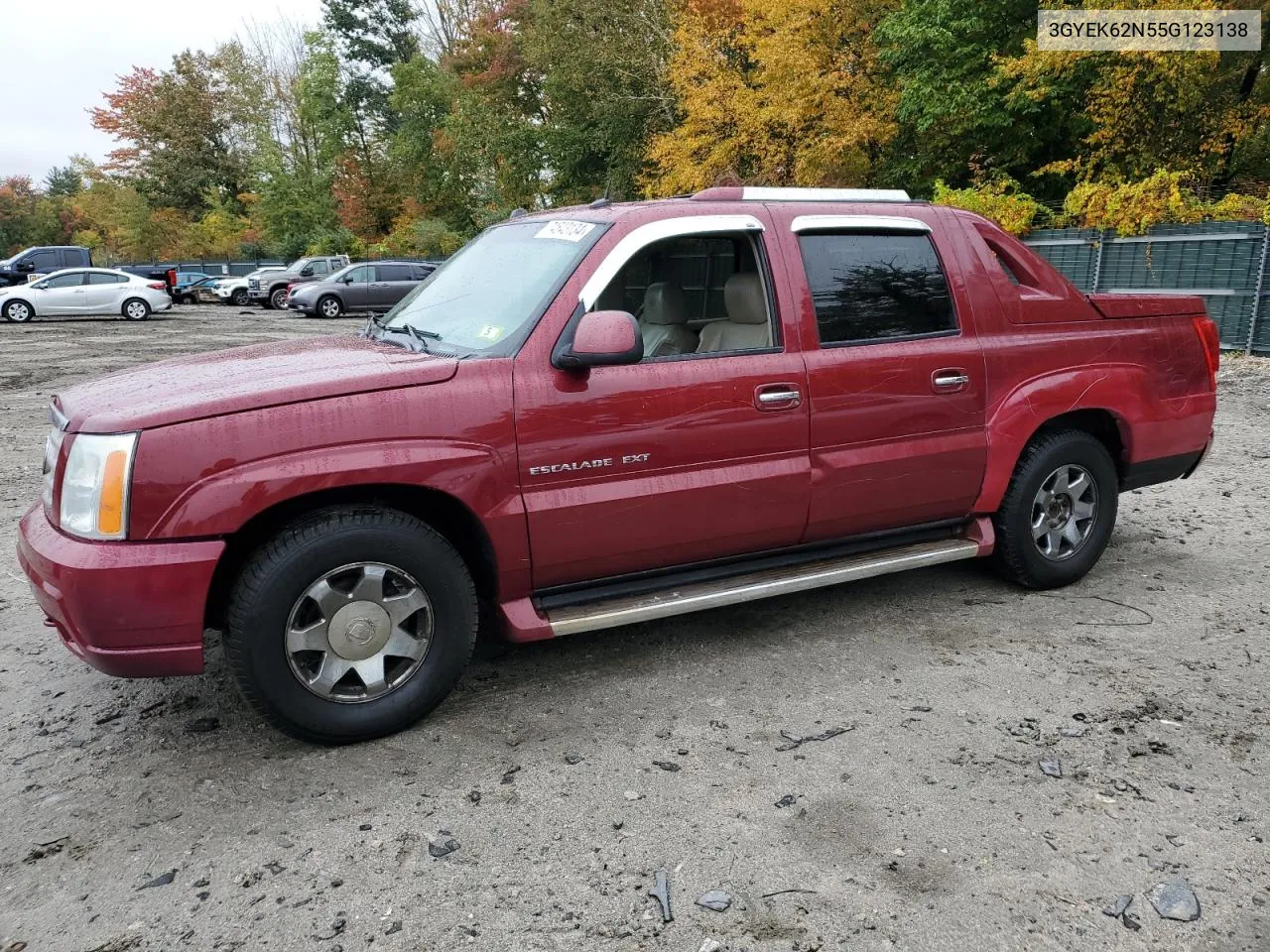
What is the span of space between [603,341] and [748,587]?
1191 millimetres

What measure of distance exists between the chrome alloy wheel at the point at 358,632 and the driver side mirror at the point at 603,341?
0.98 m

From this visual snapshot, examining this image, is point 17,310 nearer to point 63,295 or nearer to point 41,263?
point 63,295

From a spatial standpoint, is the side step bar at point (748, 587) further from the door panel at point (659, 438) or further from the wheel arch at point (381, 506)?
the wheel arch at point (381, 506)

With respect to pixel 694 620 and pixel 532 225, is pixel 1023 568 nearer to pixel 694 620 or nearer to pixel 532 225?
pixel 694 620

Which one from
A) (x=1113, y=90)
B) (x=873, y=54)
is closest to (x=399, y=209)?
(x=873, y=54)

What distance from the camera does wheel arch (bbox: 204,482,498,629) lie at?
10.2ft

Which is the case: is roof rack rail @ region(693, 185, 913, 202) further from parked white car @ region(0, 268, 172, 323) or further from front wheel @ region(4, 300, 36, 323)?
front wheel @ region(4, 300, 36, 323)

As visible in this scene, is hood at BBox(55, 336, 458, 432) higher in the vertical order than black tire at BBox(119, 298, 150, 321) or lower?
higher

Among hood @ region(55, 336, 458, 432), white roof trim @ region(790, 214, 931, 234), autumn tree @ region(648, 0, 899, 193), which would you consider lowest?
hood @ region(55, 336, 458, 432)

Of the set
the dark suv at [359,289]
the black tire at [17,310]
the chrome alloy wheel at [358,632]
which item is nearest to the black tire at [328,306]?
the dark suv at [359,289]

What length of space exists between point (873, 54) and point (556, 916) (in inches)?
1023

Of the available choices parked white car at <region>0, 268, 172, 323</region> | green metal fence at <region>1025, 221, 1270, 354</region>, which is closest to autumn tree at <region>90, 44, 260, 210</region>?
parked white car at <region>0, 268, 172, 323</region>

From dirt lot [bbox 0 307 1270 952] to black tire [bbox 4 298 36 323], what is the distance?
24404 mm

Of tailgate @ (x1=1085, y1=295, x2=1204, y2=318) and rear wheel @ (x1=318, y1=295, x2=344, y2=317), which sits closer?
tailgate @ (x1=1085, y1=295, x2=1204, y2=318)
